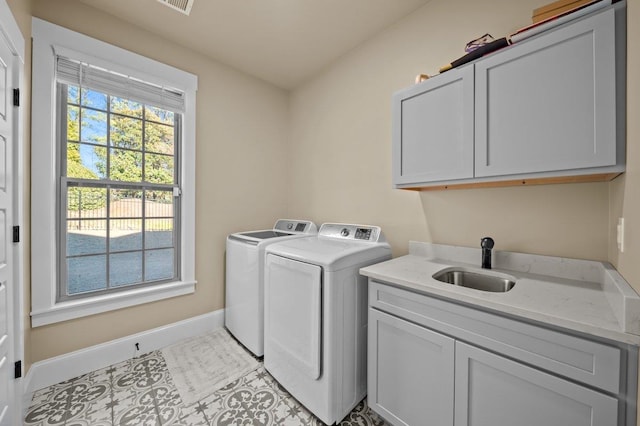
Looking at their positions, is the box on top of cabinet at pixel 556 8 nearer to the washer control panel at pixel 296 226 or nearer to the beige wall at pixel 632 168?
the beige wall at pixel 632 168

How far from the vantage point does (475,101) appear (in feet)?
4.25

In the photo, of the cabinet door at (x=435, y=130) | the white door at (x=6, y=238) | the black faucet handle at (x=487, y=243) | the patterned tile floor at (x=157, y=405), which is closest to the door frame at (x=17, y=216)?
the white door at (x=6, y=238)

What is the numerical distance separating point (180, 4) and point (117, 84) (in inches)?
31.2

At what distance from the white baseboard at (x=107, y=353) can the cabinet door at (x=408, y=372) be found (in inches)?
70.2

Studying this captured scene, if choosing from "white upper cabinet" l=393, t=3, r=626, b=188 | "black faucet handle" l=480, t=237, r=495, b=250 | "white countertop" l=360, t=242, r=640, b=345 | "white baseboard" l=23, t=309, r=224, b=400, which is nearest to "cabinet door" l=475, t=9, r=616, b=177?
"white upper cabinet" l=393, t=3, r=626, b=188

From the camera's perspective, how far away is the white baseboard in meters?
1.69

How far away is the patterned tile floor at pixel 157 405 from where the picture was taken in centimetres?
147

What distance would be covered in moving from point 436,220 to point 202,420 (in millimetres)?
1979

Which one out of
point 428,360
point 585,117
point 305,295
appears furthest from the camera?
point 305,295

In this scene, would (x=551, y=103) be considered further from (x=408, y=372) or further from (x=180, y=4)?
(x=180, y=4)

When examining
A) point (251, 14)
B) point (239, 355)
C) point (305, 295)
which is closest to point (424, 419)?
point (305, 295)

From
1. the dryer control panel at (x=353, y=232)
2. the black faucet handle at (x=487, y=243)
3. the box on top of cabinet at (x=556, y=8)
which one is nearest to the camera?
the box on top of cabinet at (x=556, y=8)

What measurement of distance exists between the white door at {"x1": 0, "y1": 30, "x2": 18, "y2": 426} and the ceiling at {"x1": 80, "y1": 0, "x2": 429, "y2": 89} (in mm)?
1022

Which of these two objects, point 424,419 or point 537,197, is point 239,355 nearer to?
point 424,419
